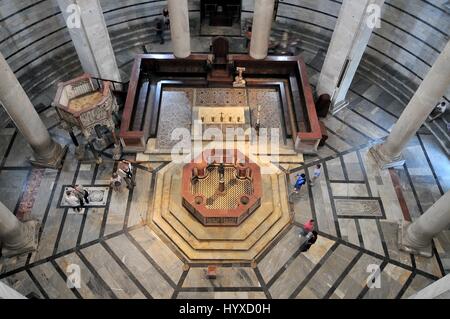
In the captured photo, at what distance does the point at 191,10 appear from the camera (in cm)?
1786

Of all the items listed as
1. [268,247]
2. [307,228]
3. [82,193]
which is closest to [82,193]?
[82,193]

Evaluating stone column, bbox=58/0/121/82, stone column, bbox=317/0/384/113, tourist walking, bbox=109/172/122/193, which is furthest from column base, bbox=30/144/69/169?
stone column, bbox=317/0/384/113

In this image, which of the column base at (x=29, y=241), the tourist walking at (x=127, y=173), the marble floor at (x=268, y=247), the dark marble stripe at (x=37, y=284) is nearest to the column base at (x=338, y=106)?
the marble floor at (x=268, y=247)

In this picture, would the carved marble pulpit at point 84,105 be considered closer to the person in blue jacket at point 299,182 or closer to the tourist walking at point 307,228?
the person in blue jacket at point 299,182

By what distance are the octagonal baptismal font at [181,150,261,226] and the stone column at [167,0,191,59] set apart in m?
4.86

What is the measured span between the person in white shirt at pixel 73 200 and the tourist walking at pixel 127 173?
1.55 m

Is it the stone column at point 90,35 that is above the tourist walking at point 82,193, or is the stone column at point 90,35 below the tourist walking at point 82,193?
above

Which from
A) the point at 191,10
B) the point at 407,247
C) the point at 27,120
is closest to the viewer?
the point at 407,247

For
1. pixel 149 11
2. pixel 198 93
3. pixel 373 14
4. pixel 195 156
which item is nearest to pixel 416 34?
pixel 373 14

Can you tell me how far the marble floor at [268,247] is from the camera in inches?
419

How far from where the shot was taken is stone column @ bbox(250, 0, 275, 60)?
13.6 m

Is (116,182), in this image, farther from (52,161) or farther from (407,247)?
(407,247)

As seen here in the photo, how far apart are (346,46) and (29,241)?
11891mm

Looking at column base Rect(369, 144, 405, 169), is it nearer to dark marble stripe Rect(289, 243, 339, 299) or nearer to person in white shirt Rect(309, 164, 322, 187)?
person in white shirt Rect(309, 164, 322, 187)
